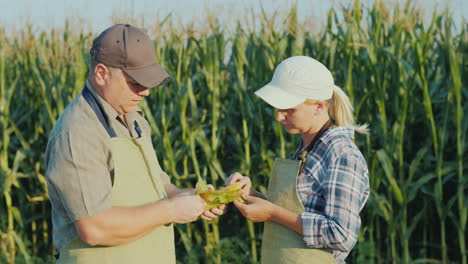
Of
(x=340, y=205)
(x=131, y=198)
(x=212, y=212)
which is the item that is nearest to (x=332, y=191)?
(x=340, y=205)

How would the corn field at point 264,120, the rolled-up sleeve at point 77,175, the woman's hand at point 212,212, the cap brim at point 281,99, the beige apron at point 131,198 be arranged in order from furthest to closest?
the corn field at point 264,120 < the woman's hand at point 212,212 < the cap brim at point 281,99 < the beige apron at point 131,198 < the rolled-up sleeve at point 77,175

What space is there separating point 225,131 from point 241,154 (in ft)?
1.63

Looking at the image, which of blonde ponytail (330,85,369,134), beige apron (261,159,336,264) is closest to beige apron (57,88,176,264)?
beige apron (261,159,336,264)

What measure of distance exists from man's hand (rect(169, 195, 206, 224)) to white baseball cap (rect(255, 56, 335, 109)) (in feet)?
1.70

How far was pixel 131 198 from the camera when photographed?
242cm

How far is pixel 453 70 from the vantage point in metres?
5.26

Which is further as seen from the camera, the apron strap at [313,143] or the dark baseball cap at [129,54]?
the apron strap at [313,143]

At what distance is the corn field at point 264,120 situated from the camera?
5375 millimetres

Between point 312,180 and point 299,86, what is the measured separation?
0.40m

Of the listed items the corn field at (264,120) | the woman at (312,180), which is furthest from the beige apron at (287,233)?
the corn field at (264,120)

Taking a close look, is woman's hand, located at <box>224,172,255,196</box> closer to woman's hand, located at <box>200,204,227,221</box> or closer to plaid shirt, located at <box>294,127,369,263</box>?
woman's hand, located at <box>200,204,227,221</box>

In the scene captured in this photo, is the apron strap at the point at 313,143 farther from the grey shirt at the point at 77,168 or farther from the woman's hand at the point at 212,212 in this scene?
the grey shirt at the point at 77,168

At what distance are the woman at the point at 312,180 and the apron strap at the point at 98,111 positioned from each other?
2.21ft

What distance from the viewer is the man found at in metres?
2.24
